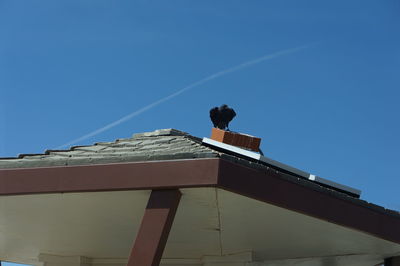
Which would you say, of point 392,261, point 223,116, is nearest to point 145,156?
point 223,116

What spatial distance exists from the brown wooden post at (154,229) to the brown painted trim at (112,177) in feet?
0.41

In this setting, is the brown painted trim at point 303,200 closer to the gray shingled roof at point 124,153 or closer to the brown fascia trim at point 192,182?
the brown fascia trim at point 192,182

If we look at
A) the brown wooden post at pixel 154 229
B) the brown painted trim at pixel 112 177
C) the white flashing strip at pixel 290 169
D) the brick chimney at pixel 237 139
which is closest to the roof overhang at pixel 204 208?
the brown painted trim at pixel 112 177

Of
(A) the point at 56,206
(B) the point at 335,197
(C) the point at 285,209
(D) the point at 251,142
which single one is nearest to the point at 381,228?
(B) the point at 335,197

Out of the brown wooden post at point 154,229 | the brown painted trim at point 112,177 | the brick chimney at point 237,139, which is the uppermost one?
the brick chimney at point 237,139

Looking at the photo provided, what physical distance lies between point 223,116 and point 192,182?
3.39m

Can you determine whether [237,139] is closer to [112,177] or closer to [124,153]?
[124,153]

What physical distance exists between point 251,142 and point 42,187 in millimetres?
2842

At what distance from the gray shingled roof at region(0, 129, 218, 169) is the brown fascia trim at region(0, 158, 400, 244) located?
0.07 metres

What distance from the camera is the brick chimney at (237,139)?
7809mm

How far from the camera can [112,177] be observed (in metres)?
6.29

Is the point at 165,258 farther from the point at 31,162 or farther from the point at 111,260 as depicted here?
the point at 31,162

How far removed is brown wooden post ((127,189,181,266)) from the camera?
597 cm

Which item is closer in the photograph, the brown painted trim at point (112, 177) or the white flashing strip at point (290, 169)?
the brown painted trim at point (112, 177)
